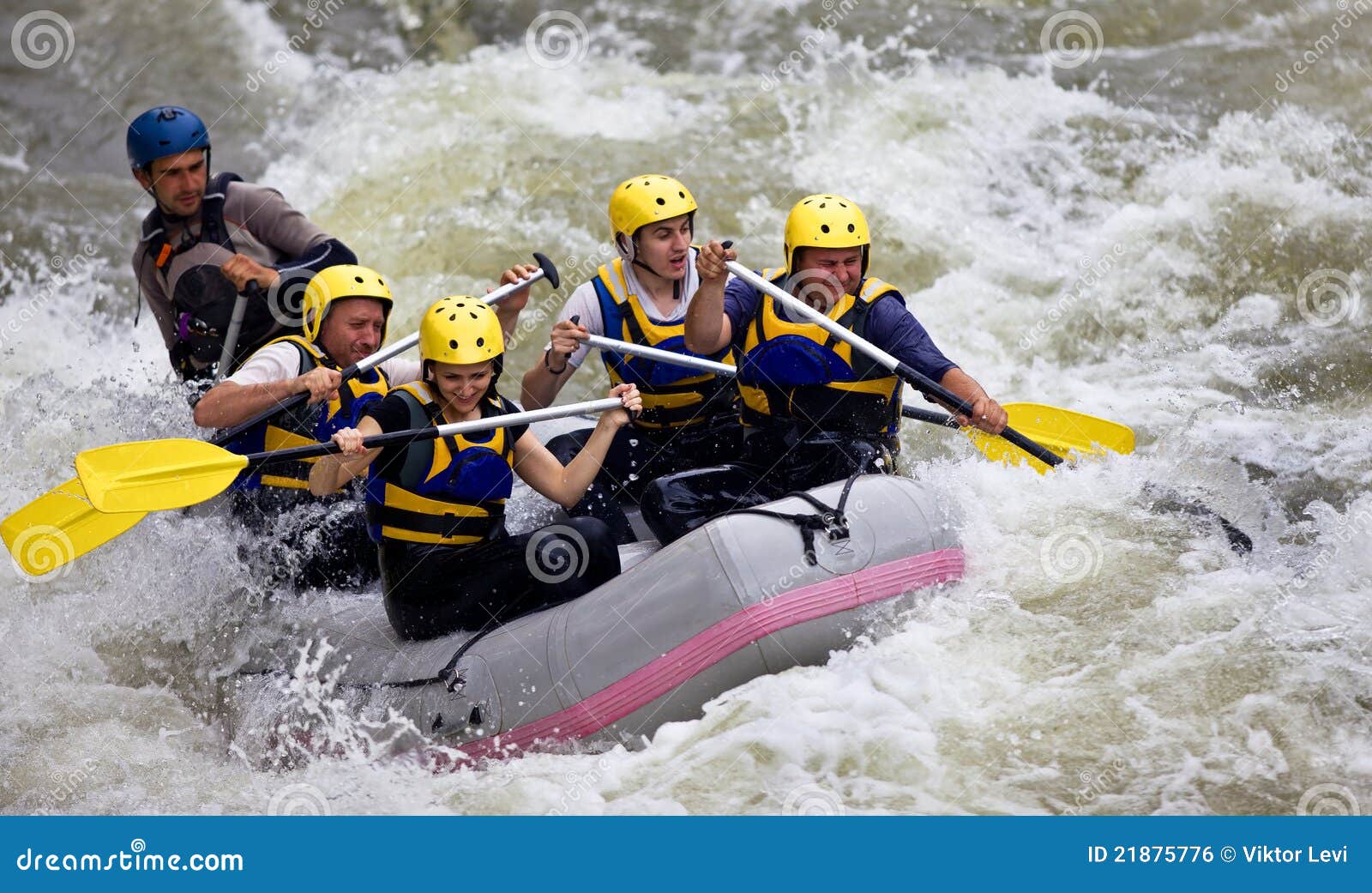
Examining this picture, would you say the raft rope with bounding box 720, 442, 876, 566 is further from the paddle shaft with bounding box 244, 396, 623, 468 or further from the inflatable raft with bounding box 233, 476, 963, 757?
the paddle shaft with bounding box 244, 396, 623, 468

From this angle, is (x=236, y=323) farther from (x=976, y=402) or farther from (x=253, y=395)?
(x=976, y=402)

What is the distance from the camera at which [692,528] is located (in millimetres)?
5234

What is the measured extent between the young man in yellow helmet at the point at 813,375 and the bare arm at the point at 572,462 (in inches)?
15.7

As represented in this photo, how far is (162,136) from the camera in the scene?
19.8ft

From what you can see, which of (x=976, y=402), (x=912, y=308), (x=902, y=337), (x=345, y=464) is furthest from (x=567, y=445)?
(x=912, y=308)

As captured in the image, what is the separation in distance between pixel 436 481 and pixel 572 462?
0.43 metres

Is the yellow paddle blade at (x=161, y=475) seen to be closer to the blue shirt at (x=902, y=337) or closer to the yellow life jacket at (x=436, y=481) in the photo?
the yellow life jacket at (x=436, y=481)

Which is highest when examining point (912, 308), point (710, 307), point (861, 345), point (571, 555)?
point (912, 308)

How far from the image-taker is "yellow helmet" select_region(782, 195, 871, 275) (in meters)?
5.22

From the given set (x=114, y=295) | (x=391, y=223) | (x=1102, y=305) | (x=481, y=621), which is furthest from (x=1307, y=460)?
(x=114, y=295)

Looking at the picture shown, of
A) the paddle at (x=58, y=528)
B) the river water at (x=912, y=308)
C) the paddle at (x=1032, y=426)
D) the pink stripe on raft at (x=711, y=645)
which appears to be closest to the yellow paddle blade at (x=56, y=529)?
the paddle at (x=58, y=528)

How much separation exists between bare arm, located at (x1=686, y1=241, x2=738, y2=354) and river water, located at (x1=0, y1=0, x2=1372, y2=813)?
1.08m

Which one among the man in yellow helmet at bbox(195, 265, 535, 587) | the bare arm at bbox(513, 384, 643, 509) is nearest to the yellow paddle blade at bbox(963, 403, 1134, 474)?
the bare arm at bbox(513, 384, 643, 509)

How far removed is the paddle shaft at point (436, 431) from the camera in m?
4.81
